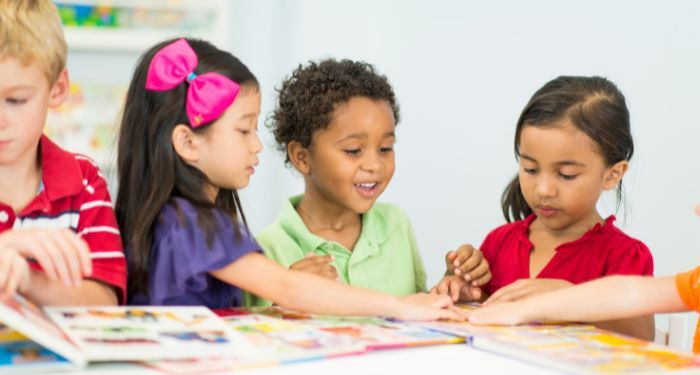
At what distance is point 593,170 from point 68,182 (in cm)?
91

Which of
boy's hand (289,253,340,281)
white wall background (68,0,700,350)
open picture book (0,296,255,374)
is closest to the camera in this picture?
open picture book (0,296,255,374)

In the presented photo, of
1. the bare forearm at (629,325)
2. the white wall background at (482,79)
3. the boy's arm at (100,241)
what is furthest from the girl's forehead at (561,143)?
the white wall background at (482,79)

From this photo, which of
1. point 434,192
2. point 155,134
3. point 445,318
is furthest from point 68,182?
point 434,192

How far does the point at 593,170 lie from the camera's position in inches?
64.1

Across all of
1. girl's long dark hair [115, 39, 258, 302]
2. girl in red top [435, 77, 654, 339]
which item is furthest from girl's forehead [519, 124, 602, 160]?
girl's long dark hair [115, 39, 258, 302]

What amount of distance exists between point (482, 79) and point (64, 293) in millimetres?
2280

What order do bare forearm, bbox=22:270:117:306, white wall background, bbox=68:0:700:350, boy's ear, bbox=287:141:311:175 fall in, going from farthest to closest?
white wall background, bbox=68:0:700:350 < boy's ear, bbox=287:141:311:175 < bare forearm, bbox=22:270:117:306

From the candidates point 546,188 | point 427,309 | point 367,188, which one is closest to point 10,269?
point 427,309

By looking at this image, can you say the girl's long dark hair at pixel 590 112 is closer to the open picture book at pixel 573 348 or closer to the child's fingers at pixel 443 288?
the child's fingers at pixel 443 288

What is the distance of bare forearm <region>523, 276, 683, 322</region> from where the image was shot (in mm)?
1220

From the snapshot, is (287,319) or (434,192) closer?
(287,319)

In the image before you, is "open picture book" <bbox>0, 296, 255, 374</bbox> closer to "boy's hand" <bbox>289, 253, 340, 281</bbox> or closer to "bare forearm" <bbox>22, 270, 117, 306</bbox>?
"bare forearm" <bbox>22, 270, 117, 306</bbox>

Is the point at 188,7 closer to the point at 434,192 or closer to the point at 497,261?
the point at 434,192

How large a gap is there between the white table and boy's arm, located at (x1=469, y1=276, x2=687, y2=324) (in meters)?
0.18
